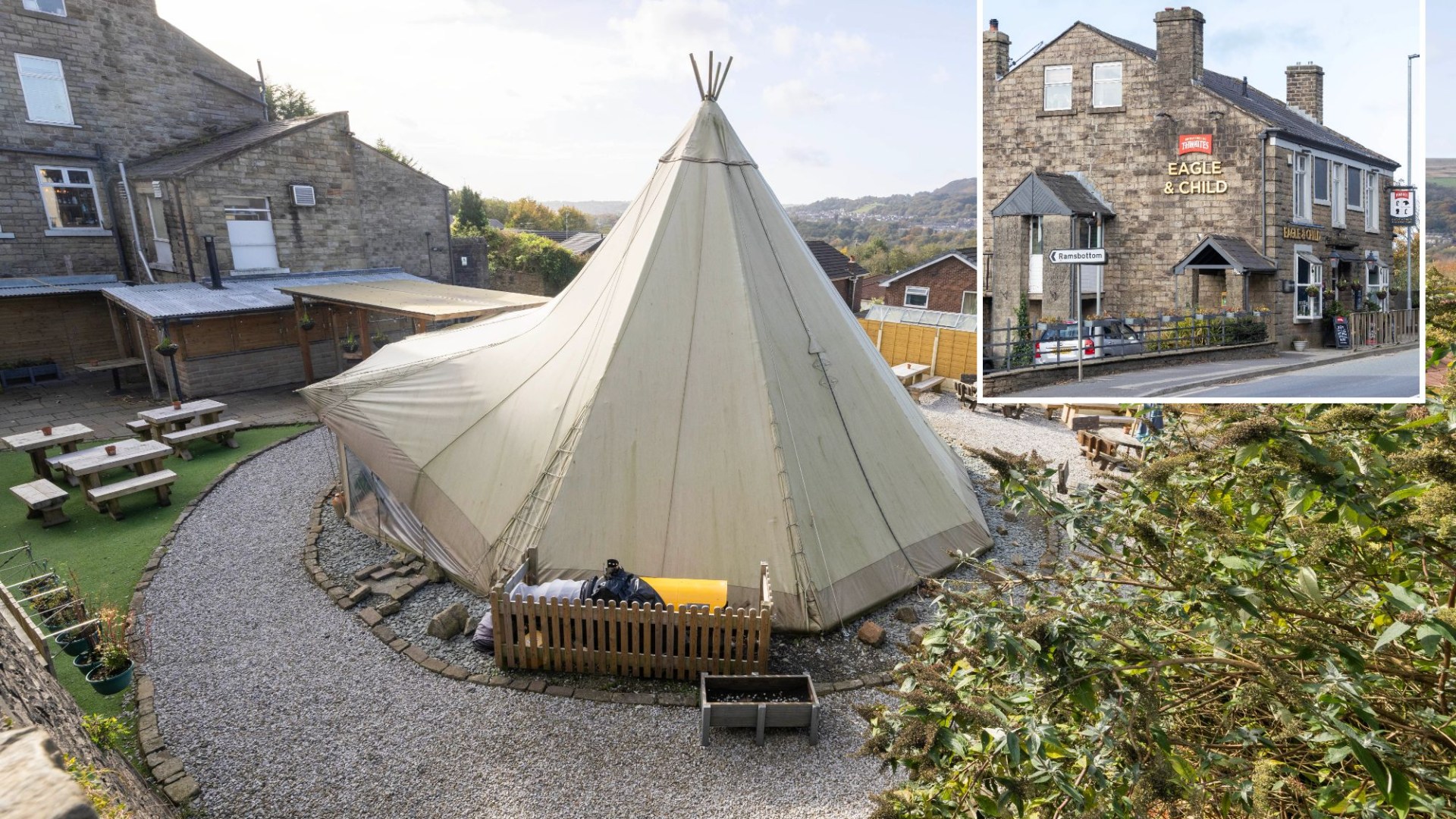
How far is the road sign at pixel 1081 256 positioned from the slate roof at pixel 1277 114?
2.23ft

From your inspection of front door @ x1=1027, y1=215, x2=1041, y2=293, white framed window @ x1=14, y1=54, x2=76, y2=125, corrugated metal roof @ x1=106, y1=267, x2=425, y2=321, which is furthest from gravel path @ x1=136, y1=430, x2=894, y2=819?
white framed window @ x1=14, y1=54, x2=76, y2=125

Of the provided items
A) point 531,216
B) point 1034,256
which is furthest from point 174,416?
point 531,216

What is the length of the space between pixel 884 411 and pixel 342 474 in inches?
274

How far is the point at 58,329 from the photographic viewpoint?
18.7 meters

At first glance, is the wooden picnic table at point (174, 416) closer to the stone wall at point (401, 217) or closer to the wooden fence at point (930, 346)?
the stone wall at point (401, 217)

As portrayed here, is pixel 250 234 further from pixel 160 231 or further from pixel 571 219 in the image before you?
pixel 571 219

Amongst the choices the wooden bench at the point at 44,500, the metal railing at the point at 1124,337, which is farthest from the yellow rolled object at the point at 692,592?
the wooden bench at the point at 44,500

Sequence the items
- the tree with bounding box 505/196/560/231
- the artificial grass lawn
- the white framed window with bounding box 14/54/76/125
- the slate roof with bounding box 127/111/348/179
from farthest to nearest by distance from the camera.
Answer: the tree with bounding box 505/196/560/231 → the slate roof with bounding box 127/111/348/179 → the white framed window with bounding box 14/54/76/125 → the artificial grass lawn

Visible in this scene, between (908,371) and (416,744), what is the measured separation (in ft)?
47.8

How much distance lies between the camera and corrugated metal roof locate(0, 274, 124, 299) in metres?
17.6

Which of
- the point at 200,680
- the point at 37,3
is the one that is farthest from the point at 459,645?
the point at 37,3

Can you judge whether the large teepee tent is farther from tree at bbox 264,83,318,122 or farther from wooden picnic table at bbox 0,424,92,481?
tree at bbox 264,83,318,122

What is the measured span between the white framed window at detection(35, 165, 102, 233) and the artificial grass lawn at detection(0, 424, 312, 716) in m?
8.57

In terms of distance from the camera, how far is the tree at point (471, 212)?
141 ft
